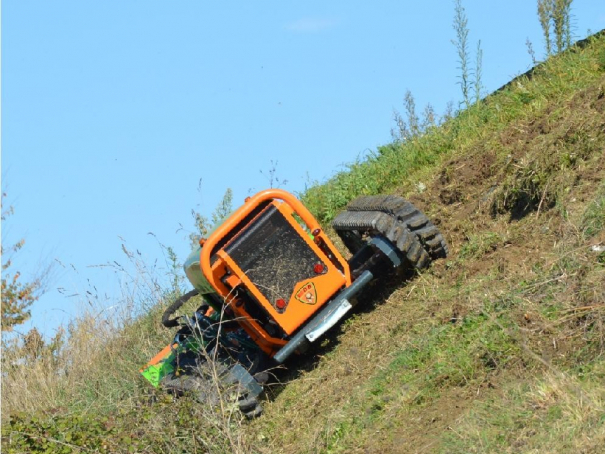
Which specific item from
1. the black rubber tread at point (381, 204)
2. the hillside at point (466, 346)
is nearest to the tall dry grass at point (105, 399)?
the hillside at point (466, 346)

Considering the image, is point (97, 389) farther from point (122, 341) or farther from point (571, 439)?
point (571, 439)

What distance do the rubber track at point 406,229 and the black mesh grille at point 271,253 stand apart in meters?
0.79

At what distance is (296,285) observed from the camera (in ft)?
28.3

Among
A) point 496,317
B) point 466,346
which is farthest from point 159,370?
point 496,317

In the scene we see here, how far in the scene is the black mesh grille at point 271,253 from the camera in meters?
8.53

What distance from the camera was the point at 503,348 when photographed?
21.2ft

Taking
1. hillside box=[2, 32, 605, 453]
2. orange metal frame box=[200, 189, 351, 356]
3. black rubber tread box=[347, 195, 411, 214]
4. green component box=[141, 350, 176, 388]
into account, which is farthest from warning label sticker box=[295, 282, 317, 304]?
green component box=[141, 350, 176, 388]

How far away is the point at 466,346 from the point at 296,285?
2.18 m

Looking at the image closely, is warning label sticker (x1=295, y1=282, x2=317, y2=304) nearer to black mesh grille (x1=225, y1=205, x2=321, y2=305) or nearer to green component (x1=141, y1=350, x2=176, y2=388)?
black mesh grille (x1=225, y1=205, x2=321, y2=305)

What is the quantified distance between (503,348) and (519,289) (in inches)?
28.9

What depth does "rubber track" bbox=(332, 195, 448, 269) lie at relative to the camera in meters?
8.78

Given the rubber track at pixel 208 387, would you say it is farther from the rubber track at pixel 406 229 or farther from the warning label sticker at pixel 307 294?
the rubber track at pixel 406 229

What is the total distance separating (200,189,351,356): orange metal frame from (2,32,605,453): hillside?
1.64 feet

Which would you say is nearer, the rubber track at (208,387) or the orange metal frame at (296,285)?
the rubber track at (208,387)
